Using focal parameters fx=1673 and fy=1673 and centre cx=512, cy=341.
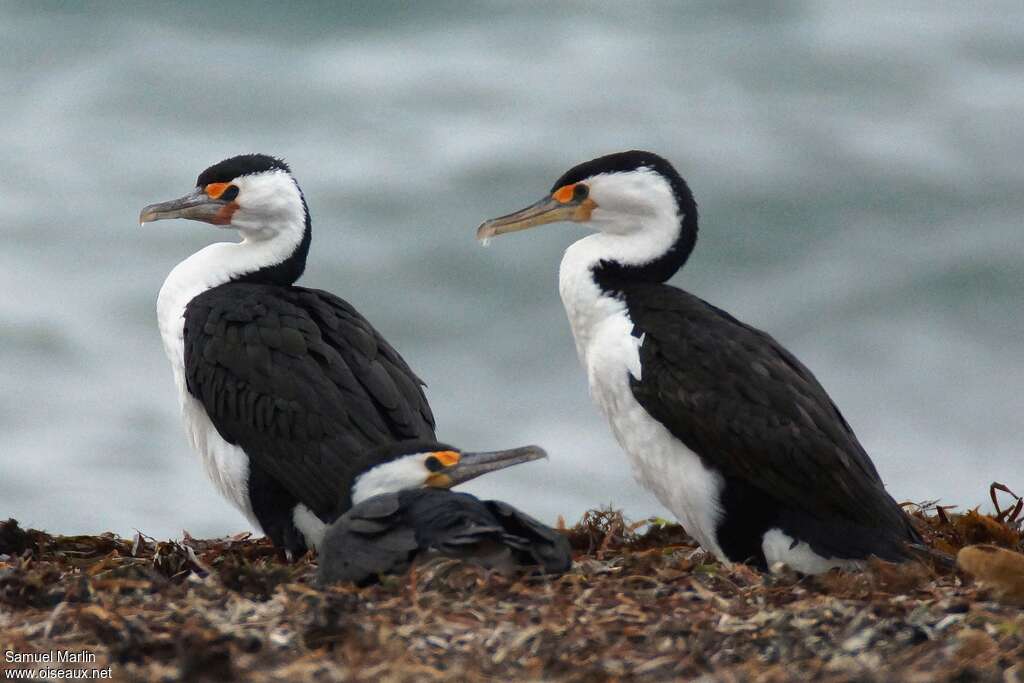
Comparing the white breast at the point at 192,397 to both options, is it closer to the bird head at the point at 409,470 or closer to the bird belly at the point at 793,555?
the bird head at the point at 409,470

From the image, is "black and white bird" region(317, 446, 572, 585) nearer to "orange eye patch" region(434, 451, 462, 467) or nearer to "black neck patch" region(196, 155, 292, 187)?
"orange eye patch" region(434, 451, 462, 467)

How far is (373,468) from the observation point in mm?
7359

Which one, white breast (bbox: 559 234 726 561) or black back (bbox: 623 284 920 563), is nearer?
black back (bbox: 623 284 920 563)

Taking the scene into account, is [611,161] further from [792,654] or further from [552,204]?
[792,654]

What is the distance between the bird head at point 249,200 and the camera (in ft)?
30.3

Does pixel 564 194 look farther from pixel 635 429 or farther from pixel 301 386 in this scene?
pixel 301 386

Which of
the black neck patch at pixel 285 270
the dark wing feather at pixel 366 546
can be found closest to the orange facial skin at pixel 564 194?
the black neck patch at pixel 285 270

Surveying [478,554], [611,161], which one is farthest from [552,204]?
[478,554]

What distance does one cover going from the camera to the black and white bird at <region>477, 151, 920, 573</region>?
7477 mm

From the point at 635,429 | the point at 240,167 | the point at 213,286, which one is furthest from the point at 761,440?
the point at 240,167

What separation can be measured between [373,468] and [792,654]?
95.6 inches

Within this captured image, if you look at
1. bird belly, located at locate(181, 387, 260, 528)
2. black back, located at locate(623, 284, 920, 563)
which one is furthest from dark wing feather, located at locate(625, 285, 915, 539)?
bird belly, located at locate(181, 387, 260, 528)

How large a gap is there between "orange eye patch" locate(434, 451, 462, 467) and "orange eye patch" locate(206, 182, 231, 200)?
2699 mm

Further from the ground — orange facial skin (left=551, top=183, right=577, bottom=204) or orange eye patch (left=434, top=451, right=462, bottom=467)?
orange facial skin (left=551, top=183, right=577, bottom=204)
